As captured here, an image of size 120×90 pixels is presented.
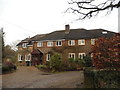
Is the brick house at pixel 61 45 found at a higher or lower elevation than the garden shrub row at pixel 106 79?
higher

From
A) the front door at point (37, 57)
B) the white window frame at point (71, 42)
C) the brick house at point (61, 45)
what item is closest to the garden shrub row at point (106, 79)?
the brick house at point (61, 45)

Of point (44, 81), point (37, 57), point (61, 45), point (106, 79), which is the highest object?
point (61, 45)

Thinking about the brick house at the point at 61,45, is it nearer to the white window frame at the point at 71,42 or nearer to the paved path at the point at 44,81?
the white window frame at the point at 71,42

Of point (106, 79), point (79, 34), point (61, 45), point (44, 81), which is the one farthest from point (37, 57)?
Result: point (106, 79)

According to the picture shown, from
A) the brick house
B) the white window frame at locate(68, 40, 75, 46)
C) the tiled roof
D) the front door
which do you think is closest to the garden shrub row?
the brick house

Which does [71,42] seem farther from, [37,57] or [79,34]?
[37,57]

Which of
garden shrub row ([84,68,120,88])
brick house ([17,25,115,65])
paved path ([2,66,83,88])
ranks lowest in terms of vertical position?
paved path ([2,66,83,88])

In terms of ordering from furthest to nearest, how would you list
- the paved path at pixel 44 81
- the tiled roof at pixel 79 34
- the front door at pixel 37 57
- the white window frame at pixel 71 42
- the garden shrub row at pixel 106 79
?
1. the front door at pixel 37 57
2. the white window frame at pixel 71 42
3. the tiled roof at pixel 79 34
4. the paved path at pixel 44 81
5. the garden shrub row at pixel 106 79

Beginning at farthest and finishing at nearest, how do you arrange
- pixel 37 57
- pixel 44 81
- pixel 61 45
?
1. pixel 37 57
2. pixel 61 45
3. pixel 44 81

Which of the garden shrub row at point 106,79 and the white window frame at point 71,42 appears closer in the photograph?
the garden shrub row at point 106,79

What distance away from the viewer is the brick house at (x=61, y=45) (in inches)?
1655

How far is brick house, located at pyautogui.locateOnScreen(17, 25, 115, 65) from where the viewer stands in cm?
4203

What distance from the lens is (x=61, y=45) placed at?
144ft

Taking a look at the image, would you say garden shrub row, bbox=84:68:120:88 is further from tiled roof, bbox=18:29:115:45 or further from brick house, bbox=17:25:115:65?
tiled roof, bbox=18:29:115:45
